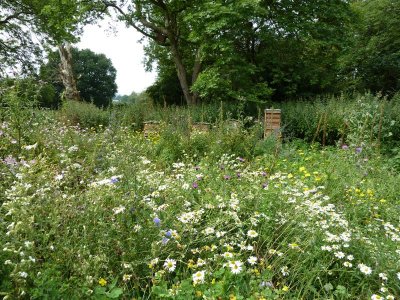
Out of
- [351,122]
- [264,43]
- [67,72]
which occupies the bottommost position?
[351,122]

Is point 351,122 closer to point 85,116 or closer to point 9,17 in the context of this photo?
point 85,116

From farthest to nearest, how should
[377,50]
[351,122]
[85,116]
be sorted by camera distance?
[377,50] → [85,116] → [351,122]

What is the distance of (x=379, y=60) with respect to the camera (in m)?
15.5

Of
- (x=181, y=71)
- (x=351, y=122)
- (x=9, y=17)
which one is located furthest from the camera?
(x=9, y=17)

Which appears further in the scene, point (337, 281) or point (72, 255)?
point (337, 281)

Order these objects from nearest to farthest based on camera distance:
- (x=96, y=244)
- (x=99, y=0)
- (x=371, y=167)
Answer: (x=96, y=244) → (x=371, y=167) → (x=99, y=0)

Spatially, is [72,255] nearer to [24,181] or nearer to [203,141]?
[24,181]

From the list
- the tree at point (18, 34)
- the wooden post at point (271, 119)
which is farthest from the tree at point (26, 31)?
the wooden post at point (271, 119)

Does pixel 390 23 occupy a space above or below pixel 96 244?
above

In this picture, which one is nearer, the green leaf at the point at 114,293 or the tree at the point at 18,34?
the green leaf at the point at 114,293

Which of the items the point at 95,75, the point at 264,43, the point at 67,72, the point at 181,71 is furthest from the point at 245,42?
the point at 95,75

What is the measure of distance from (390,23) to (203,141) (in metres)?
13.9

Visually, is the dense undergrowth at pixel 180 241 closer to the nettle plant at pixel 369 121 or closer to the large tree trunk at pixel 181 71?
the nettle plant at pixel 369 121

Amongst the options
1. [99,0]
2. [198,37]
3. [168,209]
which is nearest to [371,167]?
[168,209]
